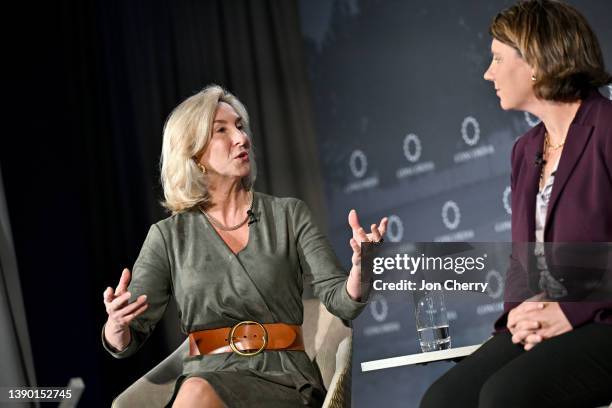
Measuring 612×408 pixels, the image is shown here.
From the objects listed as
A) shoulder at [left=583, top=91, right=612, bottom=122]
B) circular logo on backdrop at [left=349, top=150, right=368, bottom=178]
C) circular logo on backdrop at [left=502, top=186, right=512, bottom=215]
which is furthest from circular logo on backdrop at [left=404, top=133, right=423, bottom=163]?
shoulder at [left=583, top=91, right=612, bottom=122]

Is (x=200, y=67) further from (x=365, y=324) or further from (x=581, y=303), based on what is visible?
(x=581, y=303)

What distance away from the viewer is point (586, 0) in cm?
367

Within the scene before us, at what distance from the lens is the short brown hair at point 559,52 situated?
2035mm

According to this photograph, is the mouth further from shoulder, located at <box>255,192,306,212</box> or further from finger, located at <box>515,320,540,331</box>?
finger, located at <box>515,320,540,331</box>

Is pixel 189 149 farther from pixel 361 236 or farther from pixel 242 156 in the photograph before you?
pixel 361 236

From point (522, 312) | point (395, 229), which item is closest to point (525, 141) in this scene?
point (522, 312)

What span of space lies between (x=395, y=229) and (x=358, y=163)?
0.40 meters

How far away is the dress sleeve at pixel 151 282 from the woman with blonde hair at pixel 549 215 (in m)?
0.99

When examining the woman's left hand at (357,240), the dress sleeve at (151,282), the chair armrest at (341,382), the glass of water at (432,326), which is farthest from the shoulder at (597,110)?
the dress sleeve at (151,282)

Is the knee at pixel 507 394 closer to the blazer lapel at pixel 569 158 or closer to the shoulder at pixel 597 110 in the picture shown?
the blazer lapel at pixel 569 158

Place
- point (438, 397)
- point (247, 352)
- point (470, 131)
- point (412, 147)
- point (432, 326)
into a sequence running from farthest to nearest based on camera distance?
point (412, 147) → point (470, 131) → point (432, 326) → point (247, 352) → point (438, 397)

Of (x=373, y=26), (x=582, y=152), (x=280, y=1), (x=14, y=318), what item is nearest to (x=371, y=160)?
(x=373, y=26)

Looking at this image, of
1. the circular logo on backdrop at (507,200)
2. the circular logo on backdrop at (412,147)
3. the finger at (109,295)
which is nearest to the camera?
the finger at (109,295)

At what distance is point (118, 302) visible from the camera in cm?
226
